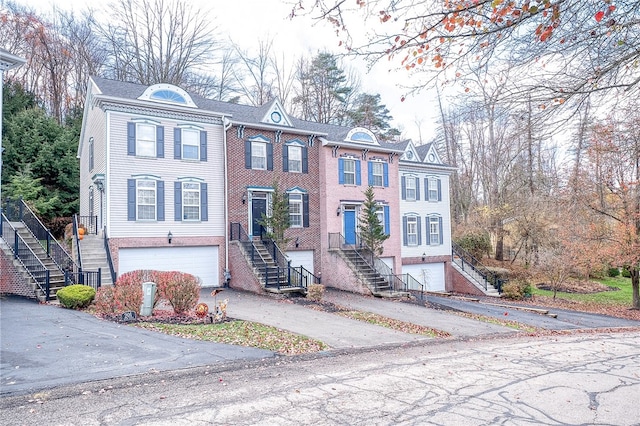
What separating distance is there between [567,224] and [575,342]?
1357 cm

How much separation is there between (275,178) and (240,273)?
4.47m

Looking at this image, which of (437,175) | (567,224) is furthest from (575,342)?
Answer: (437,175)

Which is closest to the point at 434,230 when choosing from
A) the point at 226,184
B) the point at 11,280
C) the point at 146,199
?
the point at 226,184

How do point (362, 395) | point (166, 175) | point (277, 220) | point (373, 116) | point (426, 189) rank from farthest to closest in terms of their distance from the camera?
point (373, 116)
point (426, 189)
point (277, 220)
point (166, 175)
point (362, 395)

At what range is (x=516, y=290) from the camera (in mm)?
23203

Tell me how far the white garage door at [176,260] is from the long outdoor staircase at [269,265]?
1435 mm

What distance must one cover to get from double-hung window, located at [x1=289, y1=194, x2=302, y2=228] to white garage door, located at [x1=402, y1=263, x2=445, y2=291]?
7695 mm

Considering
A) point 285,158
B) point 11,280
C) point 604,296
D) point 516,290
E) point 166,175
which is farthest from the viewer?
point 604,296

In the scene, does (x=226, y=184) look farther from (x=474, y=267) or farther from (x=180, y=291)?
(x=474, y=267)

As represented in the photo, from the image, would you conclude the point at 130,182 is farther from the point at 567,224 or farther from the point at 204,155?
the point at 567,224

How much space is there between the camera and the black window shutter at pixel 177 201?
Result: 63.8 feet

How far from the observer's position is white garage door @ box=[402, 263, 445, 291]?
2705 centimetres

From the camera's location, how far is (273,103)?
22.1 metres

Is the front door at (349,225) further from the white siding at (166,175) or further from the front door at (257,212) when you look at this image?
the white siding at (166,175)
